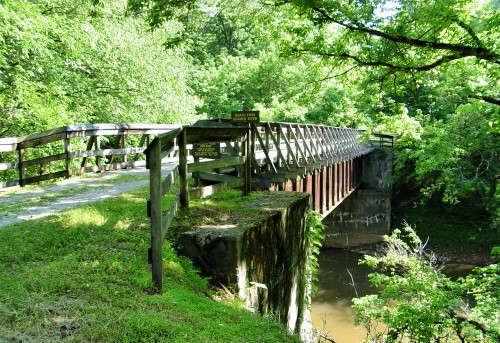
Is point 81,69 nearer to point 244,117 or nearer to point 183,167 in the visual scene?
point 244,117

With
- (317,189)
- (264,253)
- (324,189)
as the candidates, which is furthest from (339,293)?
(264,253)

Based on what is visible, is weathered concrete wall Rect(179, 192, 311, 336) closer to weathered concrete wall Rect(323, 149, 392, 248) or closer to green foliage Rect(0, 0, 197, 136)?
green foliage Rect(0, 0, 197, 136)

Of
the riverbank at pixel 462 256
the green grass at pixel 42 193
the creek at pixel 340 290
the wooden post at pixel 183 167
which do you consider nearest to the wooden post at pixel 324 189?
the creek at pixel 340 290

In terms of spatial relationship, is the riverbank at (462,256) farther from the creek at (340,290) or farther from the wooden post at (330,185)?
the wooden post at (330,185)

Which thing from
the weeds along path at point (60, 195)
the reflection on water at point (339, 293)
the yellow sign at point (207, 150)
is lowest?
the reflection on water at point (339, 293)

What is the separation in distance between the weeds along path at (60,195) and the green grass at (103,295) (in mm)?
1115

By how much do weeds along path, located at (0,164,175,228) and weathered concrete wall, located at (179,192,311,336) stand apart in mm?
3034

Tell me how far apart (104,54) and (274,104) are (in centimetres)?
1241

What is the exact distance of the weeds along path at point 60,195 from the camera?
681cm

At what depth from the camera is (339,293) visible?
19469mm

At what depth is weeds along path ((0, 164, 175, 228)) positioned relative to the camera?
681cm

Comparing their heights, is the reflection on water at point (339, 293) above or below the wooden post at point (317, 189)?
below

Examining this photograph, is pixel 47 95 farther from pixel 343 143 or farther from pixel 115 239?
pixel 343 143

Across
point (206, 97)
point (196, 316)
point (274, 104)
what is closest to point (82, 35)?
point (196, 316)
